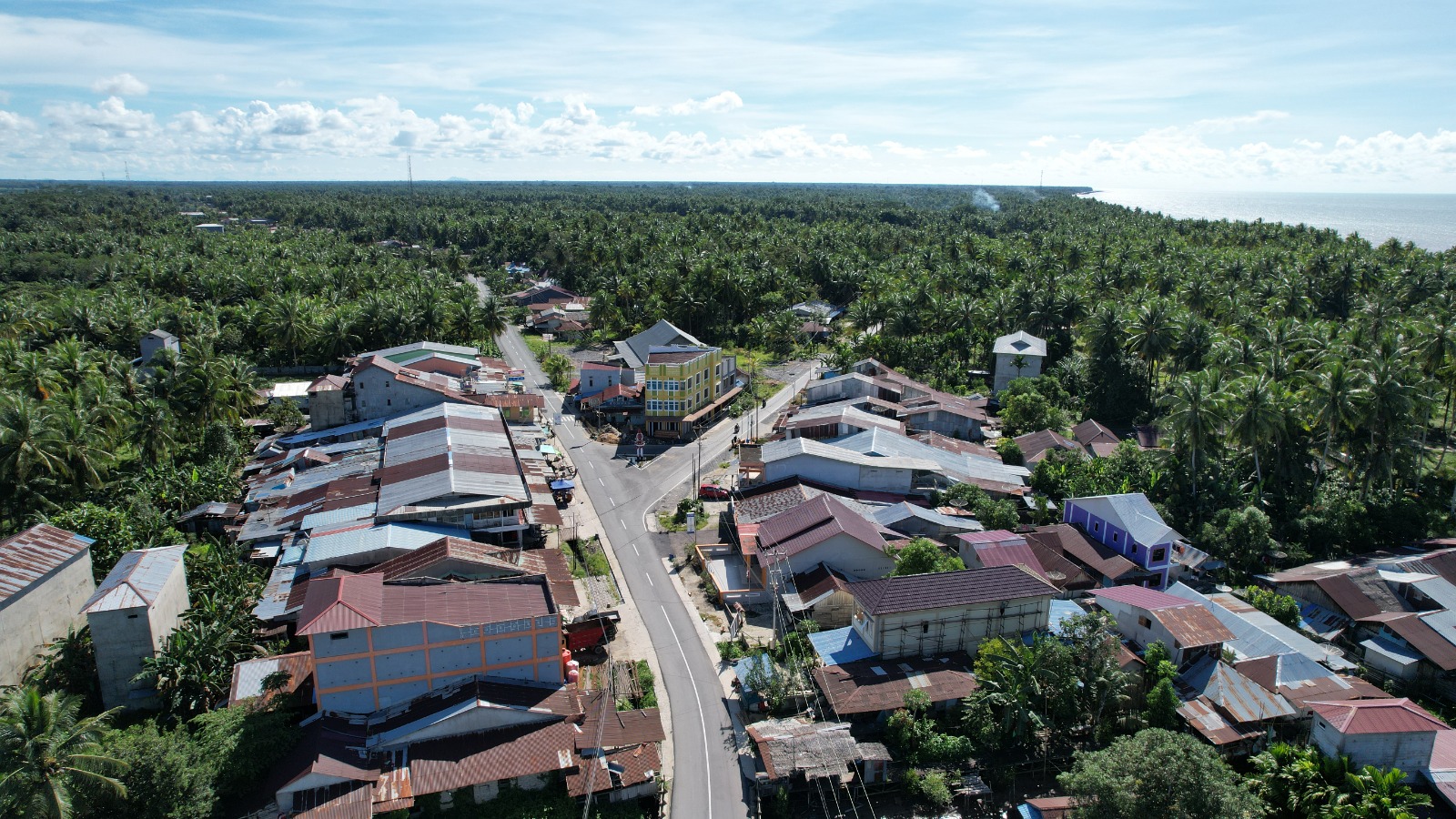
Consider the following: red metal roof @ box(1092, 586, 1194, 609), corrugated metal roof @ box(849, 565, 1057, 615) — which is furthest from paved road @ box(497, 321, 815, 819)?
red metal roof @ box(1092, 586, 1194, 609)

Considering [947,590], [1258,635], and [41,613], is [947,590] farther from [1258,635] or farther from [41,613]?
[41,613]

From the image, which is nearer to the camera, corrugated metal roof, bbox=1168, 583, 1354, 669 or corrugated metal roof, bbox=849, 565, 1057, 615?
corrugated metal roof, bbox=849, 565, 1057, 615

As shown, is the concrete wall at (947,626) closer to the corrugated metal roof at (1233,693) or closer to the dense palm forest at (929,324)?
the corrugated metal roof at (1233,693)

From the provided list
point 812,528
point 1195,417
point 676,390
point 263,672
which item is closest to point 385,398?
point 676,390

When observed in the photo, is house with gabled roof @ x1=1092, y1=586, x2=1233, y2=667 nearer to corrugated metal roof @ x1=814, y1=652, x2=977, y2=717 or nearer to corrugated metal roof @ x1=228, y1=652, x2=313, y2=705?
corrugated metal roof @ x1=814, y1=652, x2=977, y2=717

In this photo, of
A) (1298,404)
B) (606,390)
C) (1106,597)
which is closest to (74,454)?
(606,390)

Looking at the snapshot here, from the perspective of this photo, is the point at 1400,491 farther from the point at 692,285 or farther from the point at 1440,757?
the point at 692,285

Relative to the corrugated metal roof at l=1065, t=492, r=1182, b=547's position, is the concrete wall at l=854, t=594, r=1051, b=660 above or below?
below
